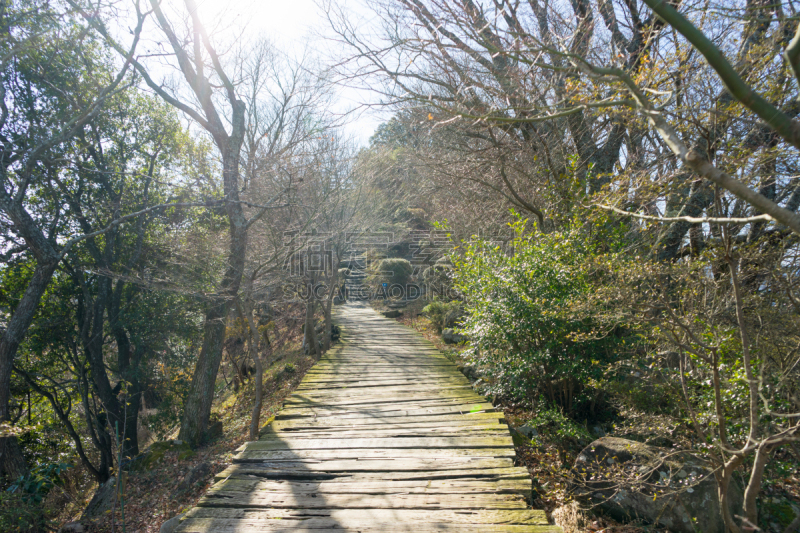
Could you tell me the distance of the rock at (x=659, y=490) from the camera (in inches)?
126

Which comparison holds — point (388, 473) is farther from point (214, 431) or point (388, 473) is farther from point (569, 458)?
point (214, 431)

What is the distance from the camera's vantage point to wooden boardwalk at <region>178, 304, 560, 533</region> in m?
3.16

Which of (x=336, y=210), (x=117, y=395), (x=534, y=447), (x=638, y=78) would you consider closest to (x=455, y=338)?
(x=336, y=210)

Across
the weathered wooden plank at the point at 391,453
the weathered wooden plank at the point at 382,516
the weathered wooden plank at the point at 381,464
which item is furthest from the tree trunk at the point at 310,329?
the weathered wooden plank at the point at 382,516

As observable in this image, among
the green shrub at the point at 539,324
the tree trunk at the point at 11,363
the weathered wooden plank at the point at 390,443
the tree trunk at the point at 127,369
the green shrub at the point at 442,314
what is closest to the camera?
the weathered wooden plank at the point at 390,443

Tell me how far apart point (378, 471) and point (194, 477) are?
3931mm

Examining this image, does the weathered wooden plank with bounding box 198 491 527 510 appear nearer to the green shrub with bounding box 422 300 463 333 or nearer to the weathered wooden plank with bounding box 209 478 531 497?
the weathered wooden plank with bounding box 209 478 531 497

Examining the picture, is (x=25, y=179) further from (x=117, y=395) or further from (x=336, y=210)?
(x=336, y=210)

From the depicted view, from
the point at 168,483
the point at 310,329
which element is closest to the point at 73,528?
the point at 168,483

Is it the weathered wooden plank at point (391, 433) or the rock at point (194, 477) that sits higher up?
the weathered wooden plank at point (391, 433)

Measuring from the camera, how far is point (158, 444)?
801cm

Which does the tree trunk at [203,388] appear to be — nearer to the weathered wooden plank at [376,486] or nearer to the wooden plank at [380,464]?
the wooden plank at [380,464]

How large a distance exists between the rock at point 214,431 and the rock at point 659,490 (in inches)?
303

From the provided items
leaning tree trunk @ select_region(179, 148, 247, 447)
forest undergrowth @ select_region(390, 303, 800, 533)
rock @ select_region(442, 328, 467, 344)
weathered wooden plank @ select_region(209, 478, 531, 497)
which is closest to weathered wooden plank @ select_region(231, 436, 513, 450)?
forest undergrowth @ select_region(390, 303, 800, 533)
